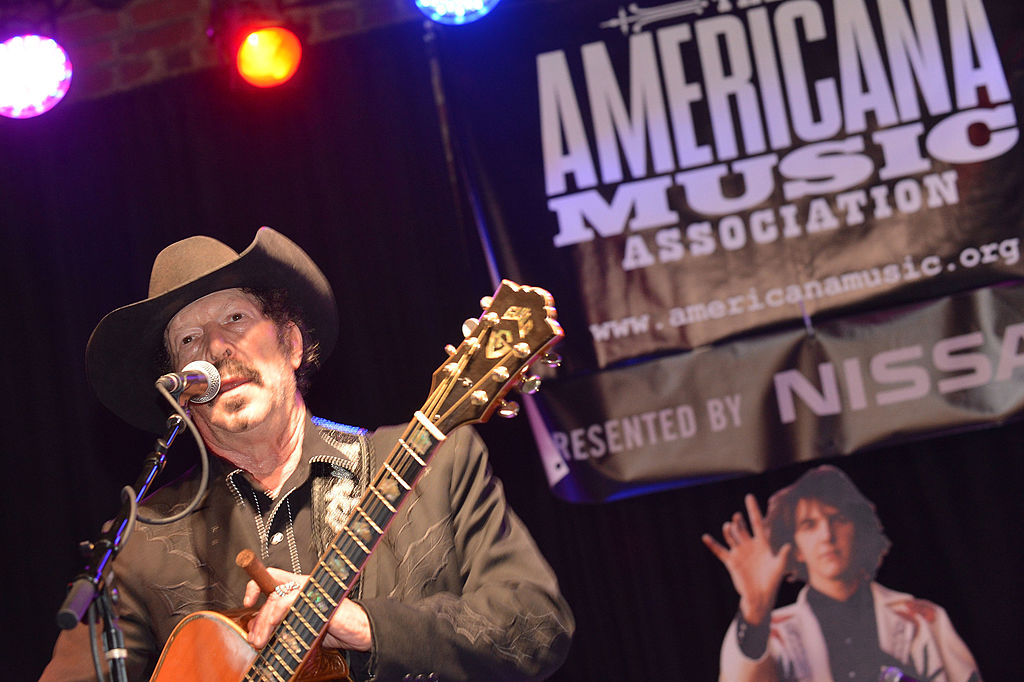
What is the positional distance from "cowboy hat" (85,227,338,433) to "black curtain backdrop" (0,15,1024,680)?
957mm

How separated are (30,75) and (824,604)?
3.05 meters

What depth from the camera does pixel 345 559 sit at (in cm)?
189

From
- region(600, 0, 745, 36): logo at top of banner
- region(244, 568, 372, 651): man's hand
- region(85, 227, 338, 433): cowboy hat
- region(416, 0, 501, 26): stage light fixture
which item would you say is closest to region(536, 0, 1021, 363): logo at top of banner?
region(600, 0, 745, 36): logo at top of banner

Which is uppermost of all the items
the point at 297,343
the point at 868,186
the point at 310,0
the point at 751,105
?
the point at 310,0

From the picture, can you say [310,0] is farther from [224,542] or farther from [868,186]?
Result: [224,542]

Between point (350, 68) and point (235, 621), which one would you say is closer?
point (235, 621)

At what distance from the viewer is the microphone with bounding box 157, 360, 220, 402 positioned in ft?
5.91

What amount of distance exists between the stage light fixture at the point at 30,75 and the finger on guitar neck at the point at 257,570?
7.57ft

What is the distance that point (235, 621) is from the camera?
195 cm

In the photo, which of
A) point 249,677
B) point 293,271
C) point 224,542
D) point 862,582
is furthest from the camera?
point 862,582

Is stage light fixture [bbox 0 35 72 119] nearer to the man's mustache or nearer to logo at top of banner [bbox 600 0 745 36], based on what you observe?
the man's mustache

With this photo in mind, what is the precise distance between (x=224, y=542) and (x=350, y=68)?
2.03 m

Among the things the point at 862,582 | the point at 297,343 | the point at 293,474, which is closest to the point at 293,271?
the point at 297,343

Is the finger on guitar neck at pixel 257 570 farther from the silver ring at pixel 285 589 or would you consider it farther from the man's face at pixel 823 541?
the man's face at pixel 823 541
